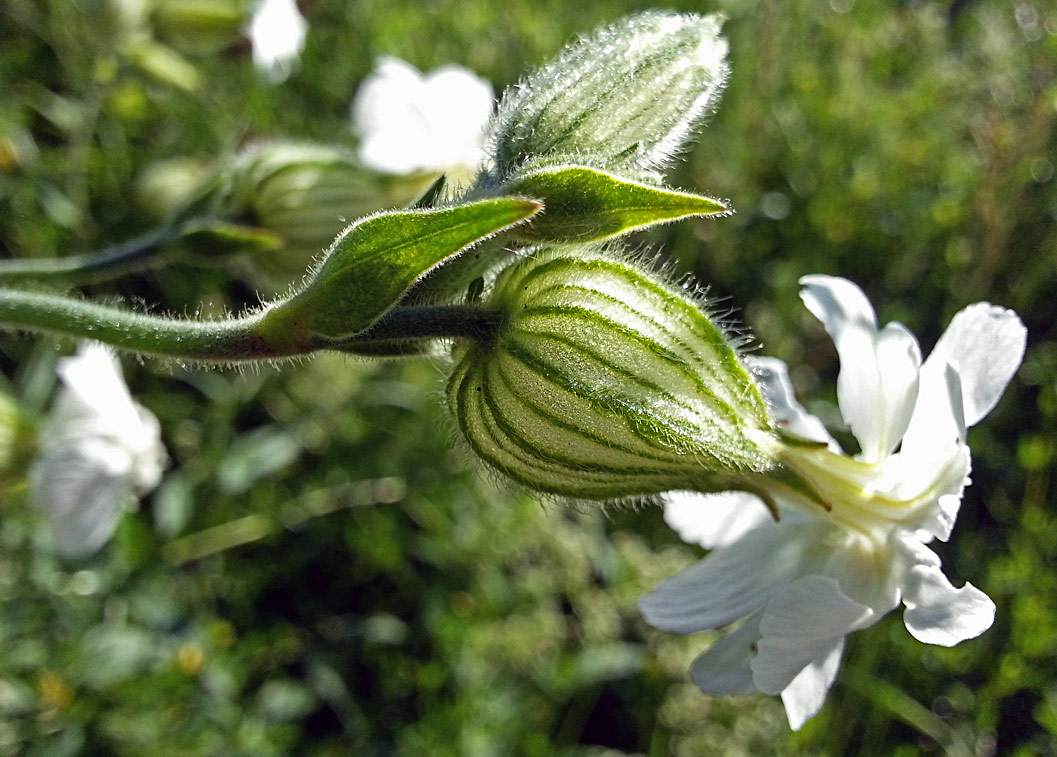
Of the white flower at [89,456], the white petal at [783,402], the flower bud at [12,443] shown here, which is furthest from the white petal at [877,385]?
the flower bud at [12,443]

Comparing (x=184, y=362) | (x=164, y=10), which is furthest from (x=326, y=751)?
(x=164, y=10)

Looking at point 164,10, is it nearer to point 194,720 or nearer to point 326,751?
point 194,720

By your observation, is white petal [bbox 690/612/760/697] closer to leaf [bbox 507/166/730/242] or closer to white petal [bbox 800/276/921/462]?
white petal [bbox 800/276/921/462]

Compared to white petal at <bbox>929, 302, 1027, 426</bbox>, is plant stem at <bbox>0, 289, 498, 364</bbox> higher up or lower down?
lower down

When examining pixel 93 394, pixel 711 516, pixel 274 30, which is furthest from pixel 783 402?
pixel 274 30

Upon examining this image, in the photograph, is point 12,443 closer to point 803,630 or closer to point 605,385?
point 605,385

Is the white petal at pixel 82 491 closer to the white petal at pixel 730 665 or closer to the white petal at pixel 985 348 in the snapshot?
the white petal at pixel 730 665

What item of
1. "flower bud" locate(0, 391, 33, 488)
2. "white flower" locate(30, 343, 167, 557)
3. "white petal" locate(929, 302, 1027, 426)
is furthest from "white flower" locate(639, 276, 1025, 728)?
"flower bud" locate(0, 391, 33, 488)
